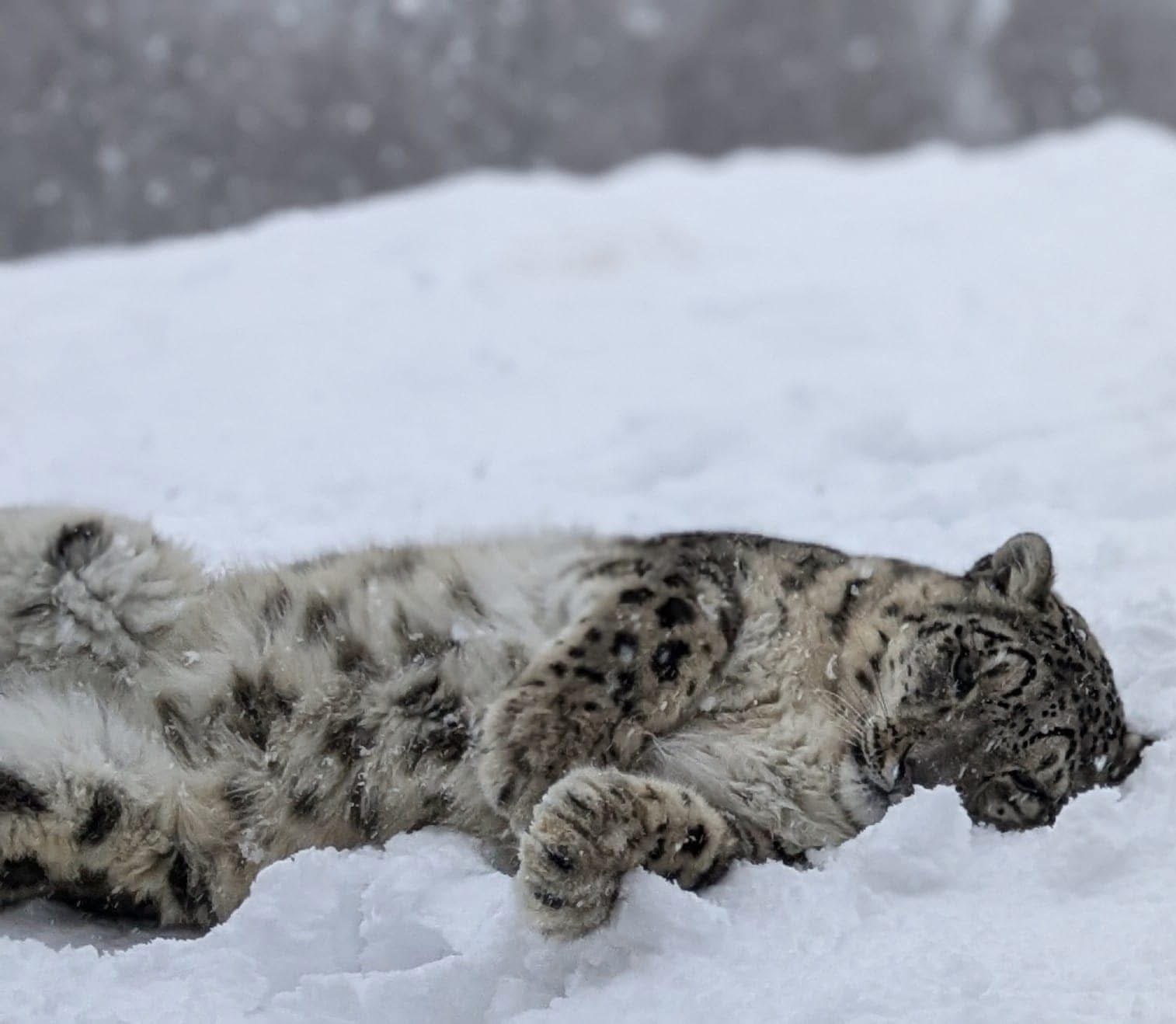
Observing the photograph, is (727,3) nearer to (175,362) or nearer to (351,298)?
(351,298)

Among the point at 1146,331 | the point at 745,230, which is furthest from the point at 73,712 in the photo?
the point at 745,230

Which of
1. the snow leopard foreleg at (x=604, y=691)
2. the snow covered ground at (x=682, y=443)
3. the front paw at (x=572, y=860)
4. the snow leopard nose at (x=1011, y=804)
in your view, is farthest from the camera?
the snow leopard nose at (x=1011, y=804)

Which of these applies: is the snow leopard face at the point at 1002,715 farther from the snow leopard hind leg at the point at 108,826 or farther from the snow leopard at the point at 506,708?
the snow leopard hind leg at the point at 108,826

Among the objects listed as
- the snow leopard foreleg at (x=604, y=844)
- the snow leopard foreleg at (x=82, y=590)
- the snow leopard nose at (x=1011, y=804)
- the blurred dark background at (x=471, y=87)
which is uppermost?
the blurred dark background at (x=471, y=87)

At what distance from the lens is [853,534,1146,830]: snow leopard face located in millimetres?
4195

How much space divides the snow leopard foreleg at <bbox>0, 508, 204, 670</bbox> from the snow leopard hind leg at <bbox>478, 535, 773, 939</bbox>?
1.24 metres

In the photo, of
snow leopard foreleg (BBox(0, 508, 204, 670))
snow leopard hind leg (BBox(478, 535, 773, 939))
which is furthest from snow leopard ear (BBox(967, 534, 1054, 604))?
snow leopard foreleg (BBox(0, 508, 204, 670))

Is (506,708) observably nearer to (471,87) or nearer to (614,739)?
(614,739)

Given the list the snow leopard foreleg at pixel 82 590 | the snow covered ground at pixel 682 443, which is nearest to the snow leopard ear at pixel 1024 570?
the snow covered ground at pixel 682 443

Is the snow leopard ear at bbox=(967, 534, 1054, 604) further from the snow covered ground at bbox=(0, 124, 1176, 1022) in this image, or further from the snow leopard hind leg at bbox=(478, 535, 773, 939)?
the snow leopard hind leg at bbox=(478, 535, 773, 939)

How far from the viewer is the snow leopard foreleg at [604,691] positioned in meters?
3.99

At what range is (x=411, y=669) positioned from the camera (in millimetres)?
4422

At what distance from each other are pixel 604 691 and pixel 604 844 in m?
0.67

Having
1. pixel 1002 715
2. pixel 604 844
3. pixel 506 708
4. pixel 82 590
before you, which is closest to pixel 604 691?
pixel 506 708
